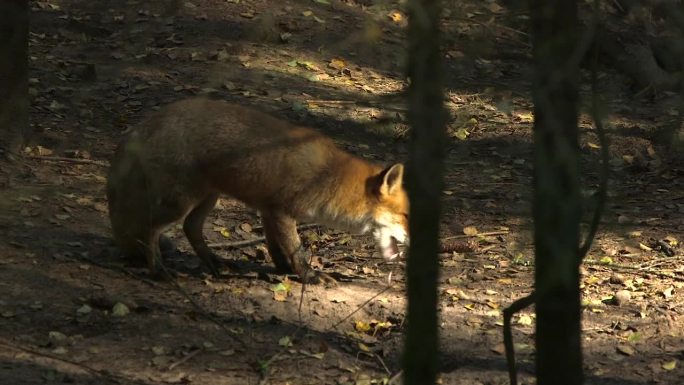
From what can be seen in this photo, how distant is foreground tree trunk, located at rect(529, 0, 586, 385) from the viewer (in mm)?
3484

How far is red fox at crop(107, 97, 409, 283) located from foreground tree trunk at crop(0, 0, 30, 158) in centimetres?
234

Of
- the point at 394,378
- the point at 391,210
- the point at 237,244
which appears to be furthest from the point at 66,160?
the point at 394,378

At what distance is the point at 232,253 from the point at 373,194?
140 cm

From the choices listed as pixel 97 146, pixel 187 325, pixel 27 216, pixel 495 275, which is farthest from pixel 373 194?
pixel 97 146

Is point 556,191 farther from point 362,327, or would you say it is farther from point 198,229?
point 198,229

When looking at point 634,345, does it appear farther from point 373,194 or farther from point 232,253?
point 232,253

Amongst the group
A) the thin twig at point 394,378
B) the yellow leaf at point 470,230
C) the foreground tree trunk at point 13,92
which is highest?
the foreground tree trunk at point 13,92

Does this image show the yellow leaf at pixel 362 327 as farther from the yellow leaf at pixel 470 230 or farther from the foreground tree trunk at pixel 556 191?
the yellow leaf at pixel 470 230

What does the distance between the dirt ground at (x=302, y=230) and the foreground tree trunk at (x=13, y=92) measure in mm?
257

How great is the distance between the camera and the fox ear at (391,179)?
7.82m

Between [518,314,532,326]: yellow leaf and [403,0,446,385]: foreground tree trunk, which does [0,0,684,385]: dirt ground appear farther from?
[403,0,446,385]: foreground tree trunk

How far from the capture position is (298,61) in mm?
12500

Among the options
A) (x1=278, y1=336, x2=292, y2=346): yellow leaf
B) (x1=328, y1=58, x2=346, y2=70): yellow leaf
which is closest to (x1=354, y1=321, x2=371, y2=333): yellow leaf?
(x1=278, y1=336, x2=292, y2=346): yellow leaf

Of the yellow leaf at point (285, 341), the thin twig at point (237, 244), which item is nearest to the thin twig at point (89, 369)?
the yellow leaf at point (285, 341)
